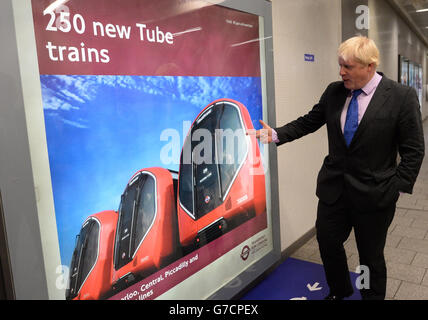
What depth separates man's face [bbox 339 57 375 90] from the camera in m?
1.77

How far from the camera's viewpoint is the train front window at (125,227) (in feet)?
4.90

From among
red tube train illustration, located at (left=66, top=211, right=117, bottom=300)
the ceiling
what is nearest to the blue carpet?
red tube train illustration, located at (left=66, top=211, right=117, bottom=300)

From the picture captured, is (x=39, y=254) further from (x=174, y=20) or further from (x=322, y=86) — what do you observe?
(x=322, y=86)

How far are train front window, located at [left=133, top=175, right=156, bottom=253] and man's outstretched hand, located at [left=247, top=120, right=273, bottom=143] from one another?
85 cm

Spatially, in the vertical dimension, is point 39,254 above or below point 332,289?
above

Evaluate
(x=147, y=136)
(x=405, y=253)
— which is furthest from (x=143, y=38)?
(x=405, y=253)

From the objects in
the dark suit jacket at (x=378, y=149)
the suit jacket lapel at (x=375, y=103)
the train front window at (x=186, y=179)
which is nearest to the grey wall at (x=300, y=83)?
the dark suit jacket at (x=378, y=149)

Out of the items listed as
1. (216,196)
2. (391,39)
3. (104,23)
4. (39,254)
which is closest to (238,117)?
(216,196)

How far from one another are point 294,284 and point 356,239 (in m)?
0.63

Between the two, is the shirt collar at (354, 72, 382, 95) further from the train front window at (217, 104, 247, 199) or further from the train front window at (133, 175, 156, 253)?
the train front window at (133, 175, 156, 253)

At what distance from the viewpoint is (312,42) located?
317 cm

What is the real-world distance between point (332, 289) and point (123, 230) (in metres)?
1.36

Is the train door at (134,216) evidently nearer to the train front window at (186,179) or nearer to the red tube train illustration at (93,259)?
the red tube train illustration at (93,259)

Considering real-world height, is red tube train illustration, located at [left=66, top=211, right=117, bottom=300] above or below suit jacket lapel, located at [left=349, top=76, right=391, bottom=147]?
below
